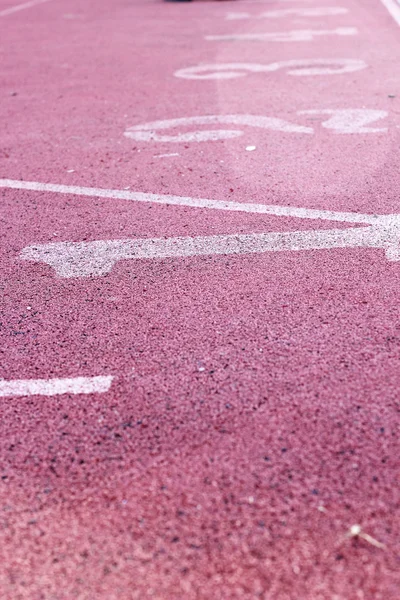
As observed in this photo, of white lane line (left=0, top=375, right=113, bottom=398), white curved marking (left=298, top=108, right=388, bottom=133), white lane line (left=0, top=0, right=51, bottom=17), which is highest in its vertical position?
white lane line (left=0, top=375, right=113, bottom=398)

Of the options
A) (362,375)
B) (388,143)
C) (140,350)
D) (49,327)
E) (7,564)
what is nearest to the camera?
(7,564)

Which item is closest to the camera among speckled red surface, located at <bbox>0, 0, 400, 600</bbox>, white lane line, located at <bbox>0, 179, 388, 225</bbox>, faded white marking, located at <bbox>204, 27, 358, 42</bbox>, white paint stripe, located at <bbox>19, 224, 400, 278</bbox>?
speckled red surface, located at <bbox>0, 0, 400, 600</bbox>

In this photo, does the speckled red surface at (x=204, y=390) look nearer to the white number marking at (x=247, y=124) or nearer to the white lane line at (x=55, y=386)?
the white lane line at (x=55, y=386)

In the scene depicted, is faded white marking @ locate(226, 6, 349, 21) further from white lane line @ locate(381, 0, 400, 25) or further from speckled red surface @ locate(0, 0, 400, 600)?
speckled red surface @ locate(0, 0, 400, 600)

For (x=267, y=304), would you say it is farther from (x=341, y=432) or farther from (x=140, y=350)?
(x=341, y=432)

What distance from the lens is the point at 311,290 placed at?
15.0 feet

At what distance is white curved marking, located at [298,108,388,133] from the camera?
7.65 meters

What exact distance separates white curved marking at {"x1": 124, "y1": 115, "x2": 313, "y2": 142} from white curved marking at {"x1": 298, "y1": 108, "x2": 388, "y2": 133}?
0.96 ft

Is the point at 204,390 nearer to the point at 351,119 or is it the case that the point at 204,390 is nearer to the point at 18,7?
the point at 351,119

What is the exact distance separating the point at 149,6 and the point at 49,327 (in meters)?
16.7

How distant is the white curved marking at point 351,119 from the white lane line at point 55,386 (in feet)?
15.3

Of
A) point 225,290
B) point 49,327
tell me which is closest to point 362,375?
point 225,290

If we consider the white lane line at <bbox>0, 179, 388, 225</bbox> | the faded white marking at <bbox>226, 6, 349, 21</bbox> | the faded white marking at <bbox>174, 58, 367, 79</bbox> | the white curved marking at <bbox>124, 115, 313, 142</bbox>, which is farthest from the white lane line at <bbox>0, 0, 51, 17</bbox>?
the white lane line at <bbox>0, 179, 388, 225</bbox>

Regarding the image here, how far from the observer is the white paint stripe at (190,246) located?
5.11 meters
